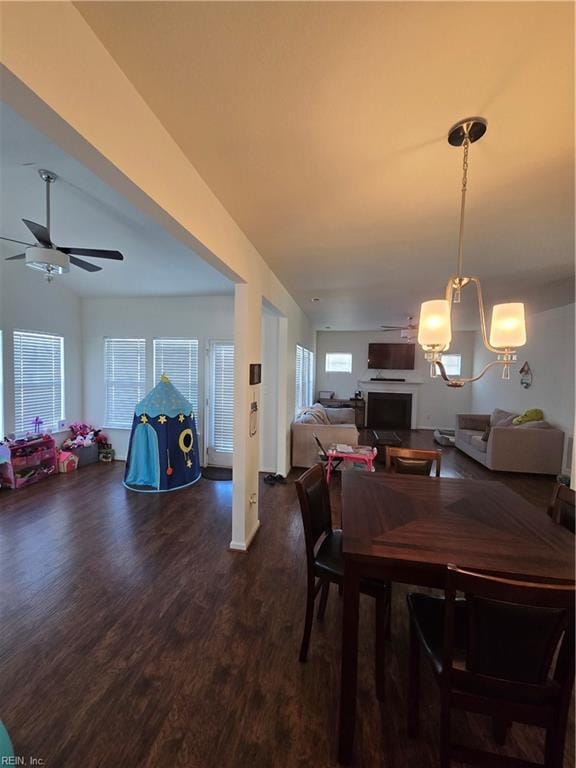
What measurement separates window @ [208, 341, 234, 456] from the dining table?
3.30 metres

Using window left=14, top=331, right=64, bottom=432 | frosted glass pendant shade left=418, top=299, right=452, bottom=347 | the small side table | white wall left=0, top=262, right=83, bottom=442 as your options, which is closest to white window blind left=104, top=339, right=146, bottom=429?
white wall left=0, top=262, right=83, bottom=442

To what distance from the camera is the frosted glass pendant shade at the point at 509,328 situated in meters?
1.66

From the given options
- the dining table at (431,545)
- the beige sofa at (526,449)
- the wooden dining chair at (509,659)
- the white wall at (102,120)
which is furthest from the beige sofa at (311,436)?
the wooden dining chair at (509,659)

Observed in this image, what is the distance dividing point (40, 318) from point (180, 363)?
2052 mm

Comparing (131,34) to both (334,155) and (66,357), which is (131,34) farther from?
(66,357)

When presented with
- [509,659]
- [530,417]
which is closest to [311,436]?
[530,417]

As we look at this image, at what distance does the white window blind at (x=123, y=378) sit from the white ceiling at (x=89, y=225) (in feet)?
2.87

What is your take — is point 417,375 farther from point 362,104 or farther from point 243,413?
point 362,104

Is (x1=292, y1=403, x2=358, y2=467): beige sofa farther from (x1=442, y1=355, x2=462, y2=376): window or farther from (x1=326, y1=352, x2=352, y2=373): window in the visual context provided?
(x1=442, y1=355, x2=462, y2=376): window

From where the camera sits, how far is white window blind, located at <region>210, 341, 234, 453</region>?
4.89 meters

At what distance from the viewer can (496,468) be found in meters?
5.00

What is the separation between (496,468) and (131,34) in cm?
609

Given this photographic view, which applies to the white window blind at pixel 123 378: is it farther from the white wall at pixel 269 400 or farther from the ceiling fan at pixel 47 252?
the ceiling fan at pixel 47 252

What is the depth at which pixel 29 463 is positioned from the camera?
13.9 feet
